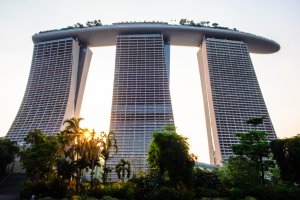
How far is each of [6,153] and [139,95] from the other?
33362mm

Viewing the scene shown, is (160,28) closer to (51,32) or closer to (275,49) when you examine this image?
(51,32)

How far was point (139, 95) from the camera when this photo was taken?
70.9 m

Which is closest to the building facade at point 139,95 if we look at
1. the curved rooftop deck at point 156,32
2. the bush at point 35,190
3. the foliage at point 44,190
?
the curved rooftop deck at point 156,32

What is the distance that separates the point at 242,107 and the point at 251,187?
41.4 meters

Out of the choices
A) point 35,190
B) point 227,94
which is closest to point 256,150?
point 35,190

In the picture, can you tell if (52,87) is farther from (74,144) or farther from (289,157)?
(289,157)

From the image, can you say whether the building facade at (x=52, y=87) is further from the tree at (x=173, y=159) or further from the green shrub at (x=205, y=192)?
the green shrub at (x=205, y=192)

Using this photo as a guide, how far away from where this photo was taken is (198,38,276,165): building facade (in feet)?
220

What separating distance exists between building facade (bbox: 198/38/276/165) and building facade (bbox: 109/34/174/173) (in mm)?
10604

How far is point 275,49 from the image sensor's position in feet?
297

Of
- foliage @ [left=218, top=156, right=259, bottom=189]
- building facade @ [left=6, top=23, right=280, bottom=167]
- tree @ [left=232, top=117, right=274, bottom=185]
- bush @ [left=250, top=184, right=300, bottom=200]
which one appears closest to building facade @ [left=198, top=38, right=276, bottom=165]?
building facade @ [left=6, top=23, right=280, bottom=167]

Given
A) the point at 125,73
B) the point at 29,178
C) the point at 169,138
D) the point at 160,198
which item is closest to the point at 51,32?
the point at 125,73

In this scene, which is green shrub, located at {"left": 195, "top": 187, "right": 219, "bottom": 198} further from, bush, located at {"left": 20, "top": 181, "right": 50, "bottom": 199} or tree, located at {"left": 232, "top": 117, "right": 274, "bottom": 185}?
bush, located at {"left": 20, "top": 181, "right": 50, "bottom": 199}

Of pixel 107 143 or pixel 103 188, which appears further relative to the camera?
pixel 107 143
